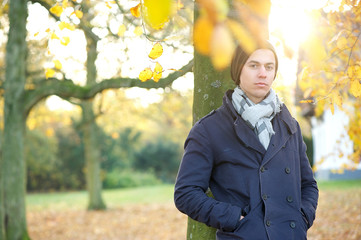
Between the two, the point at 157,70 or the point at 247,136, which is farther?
the point at 157,70

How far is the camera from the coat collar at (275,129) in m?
2.46

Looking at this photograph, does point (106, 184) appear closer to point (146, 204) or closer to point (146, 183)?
point (146, 183)

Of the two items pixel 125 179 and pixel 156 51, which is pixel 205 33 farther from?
pixel 125 179

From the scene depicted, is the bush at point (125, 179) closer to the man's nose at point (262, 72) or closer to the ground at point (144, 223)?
the ground at point (144, 223)

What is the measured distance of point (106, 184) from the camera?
26750 millimetres

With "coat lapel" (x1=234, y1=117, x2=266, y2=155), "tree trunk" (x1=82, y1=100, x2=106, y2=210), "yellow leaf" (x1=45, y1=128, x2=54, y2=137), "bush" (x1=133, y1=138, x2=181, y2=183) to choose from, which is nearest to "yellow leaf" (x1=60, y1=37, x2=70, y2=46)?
"coat lapel" (x1=234, y1=117, x2=266, y2=155)

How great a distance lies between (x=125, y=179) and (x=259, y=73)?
25418 mm

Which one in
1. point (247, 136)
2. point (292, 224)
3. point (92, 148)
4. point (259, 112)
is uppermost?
point (259, 112)

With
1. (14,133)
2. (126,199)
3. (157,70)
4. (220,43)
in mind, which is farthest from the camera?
(126,199)

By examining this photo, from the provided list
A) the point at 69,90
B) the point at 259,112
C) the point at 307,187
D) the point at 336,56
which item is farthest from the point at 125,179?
the point at 259,112

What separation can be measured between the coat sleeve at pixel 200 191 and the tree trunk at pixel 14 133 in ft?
21.8

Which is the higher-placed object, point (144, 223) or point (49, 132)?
point (49, 132)

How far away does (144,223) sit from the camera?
1087 cm

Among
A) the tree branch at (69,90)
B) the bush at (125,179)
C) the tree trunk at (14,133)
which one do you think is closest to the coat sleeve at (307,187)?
the tree branch at (69,90)
